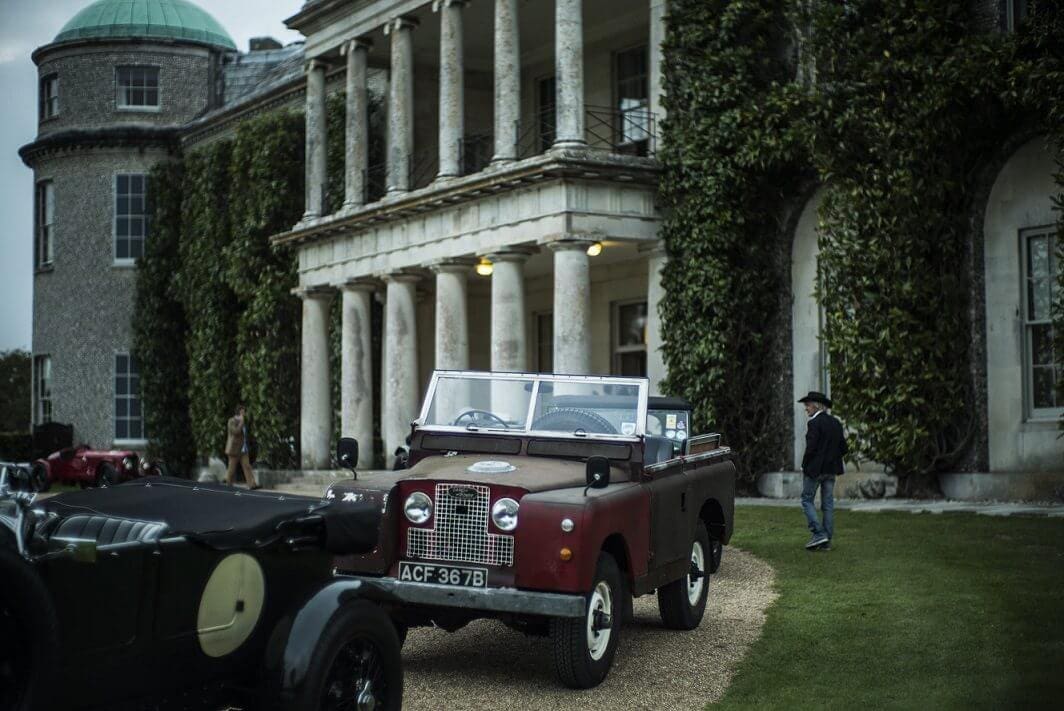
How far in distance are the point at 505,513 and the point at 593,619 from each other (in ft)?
2.62

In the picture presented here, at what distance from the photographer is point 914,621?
9.20 metres

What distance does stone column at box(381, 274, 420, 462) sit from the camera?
2503cm

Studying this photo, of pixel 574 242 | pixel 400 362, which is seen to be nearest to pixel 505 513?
pixel 574 242

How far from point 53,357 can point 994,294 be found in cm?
2858

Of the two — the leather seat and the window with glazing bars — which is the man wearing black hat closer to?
the leather seat

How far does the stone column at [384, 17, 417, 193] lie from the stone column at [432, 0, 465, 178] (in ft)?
5.28

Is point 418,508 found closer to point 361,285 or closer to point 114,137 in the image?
point 361,285

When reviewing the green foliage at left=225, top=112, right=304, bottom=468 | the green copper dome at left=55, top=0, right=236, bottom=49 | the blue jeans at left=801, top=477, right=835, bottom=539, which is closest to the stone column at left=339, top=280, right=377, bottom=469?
the green foliage at left=225, top=112, right=304, bottom=468

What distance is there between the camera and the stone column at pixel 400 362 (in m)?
25.0

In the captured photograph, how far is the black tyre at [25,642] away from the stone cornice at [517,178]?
1743 cm

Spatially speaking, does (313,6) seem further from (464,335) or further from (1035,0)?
(1035,0)

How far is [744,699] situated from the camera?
7199 mm

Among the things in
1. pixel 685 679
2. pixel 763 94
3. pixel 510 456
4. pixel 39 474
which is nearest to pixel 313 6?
pixel 763 94

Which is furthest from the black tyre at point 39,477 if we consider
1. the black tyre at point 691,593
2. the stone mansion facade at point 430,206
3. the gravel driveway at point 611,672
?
the stone mansion facade at point 430,206
